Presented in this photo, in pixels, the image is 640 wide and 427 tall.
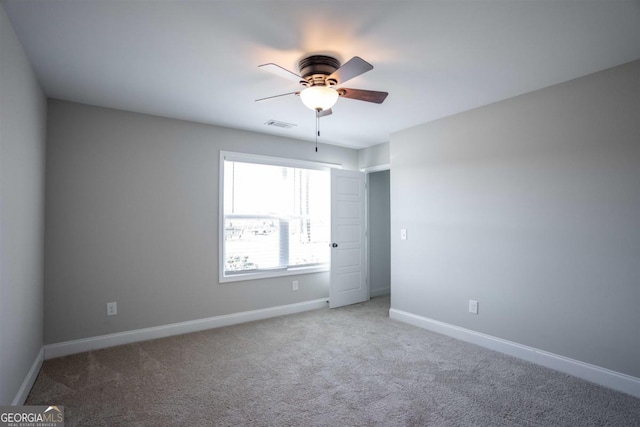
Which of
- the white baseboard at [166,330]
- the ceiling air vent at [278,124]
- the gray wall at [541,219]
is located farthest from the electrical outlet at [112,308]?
the gray wall at [541,219]

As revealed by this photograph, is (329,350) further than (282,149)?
No

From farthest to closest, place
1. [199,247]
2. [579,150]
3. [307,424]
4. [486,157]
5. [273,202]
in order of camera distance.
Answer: [273,202], [199,247], [486,157], [579,150], [307,424]

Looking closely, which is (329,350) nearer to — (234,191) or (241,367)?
(241,367)

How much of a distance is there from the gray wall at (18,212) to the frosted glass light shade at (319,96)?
1.79 metres

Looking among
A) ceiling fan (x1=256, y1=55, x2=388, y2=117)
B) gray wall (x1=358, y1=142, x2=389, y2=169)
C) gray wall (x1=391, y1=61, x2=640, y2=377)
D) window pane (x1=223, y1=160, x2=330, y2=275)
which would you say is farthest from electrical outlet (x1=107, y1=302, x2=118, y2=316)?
gray wall (x1=358, y1=142, x2=389, y2=169)

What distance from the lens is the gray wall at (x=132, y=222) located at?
3.21 metres

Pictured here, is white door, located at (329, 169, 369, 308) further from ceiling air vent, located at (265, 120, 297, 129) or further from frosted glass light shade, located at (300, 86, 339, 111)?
frosted glass light shade, located at (300, 86, 339, 111)

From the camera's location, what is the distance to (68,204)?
3248mm

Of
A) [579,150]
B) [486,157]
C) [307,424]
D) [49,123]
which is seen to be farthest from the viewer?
[486,157]

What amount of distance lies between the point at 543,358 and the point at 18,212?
4.38 meters

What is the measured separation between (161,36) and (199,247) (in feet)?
8.12

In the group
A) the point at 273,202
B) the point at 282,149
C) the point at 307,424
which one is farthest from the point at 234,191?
the point at 307,424

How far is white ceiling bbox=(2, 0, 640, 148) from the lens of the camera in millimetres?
1874

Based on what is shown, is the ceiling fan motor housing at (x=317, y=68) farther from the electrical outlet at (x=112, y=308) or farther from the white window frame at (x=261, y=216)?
the electrical outlet at (x=112, y=308)
